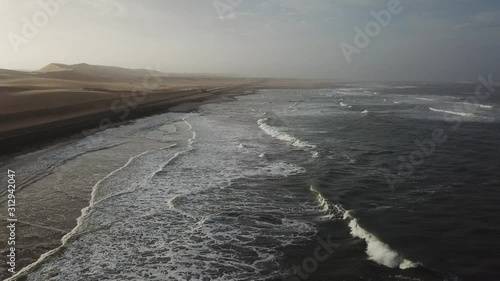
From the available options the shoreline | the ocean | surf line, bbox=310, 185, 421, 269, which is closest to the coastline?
the shoreline

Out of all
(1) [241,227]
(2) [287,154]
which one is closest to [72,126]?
(2) [287,154]

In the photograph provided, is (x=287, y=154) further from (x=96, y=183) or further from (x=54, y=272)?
(x=54, y=272)

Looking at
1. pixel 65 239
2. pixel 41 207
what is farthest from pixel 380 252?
pixel 41 207

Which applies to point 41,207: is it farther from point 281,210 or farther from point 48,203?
point 281,210

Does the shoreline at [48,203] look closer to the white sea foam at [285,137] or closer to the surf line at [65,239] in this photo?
the surf line at [65,239]

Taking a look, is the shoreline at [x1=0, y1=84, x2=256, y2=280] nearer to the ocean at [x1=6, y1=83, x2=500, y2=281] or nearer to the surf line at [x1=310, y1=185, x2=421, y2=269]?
the ocean at [x1=6, y1=83, x2=500, y2=281]

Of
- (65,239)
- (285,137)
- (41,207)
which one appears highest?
(285,137)

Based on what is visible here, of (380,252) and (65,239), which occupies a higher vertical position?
(380,252)

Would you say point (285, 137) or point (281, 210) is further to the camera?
point (285, 137)
